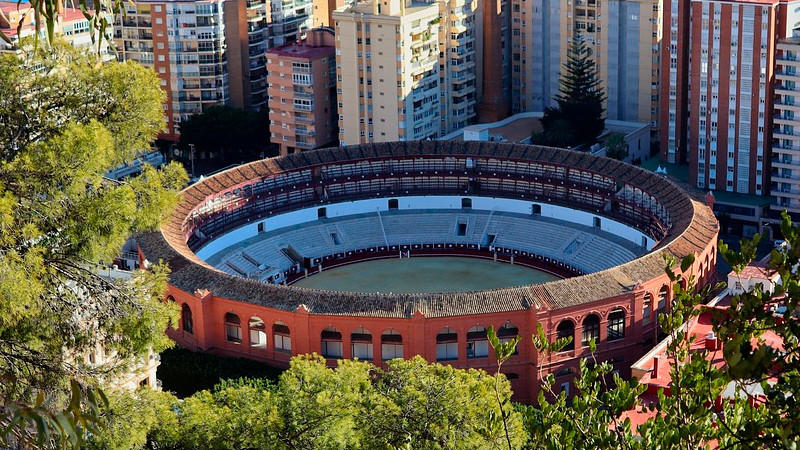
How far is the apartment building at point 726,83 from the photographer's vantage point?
258 feet

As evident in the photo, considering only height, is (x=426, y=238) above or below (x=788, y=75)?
below

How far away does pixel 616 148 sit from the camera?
8788cm

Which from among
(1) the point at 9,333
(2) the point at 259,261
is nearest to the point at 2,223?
(1) the point at 9,333

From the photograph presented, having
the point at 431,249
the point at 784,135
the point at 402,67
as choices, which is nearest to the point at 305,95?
the point at 402,67

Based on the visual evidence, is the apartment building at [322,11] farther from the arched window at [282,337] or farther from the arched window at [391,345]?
the arched window at [391,345]

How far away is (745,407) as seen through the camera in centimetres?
2044

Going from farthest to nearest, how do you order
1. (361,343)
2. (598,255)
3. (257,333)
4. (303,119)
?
(303,119), (598,255), (257,333), (361,343)

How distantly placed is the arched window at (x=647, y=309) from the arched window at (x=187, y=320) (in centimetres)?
2096

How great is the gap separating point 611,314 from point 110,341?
3644 cm

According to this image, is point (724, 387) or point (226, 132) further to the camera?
point (226, 132)

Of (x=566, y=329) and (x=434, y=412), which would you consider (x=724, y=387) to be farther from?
(x=566, y=329)

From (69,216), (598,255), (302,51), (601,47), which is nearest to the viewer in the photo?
(69,216)

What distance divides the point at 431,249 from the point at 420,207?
3.23 meters

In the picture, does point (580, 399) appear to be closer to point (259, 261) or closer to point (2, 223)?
point (2, 223)
